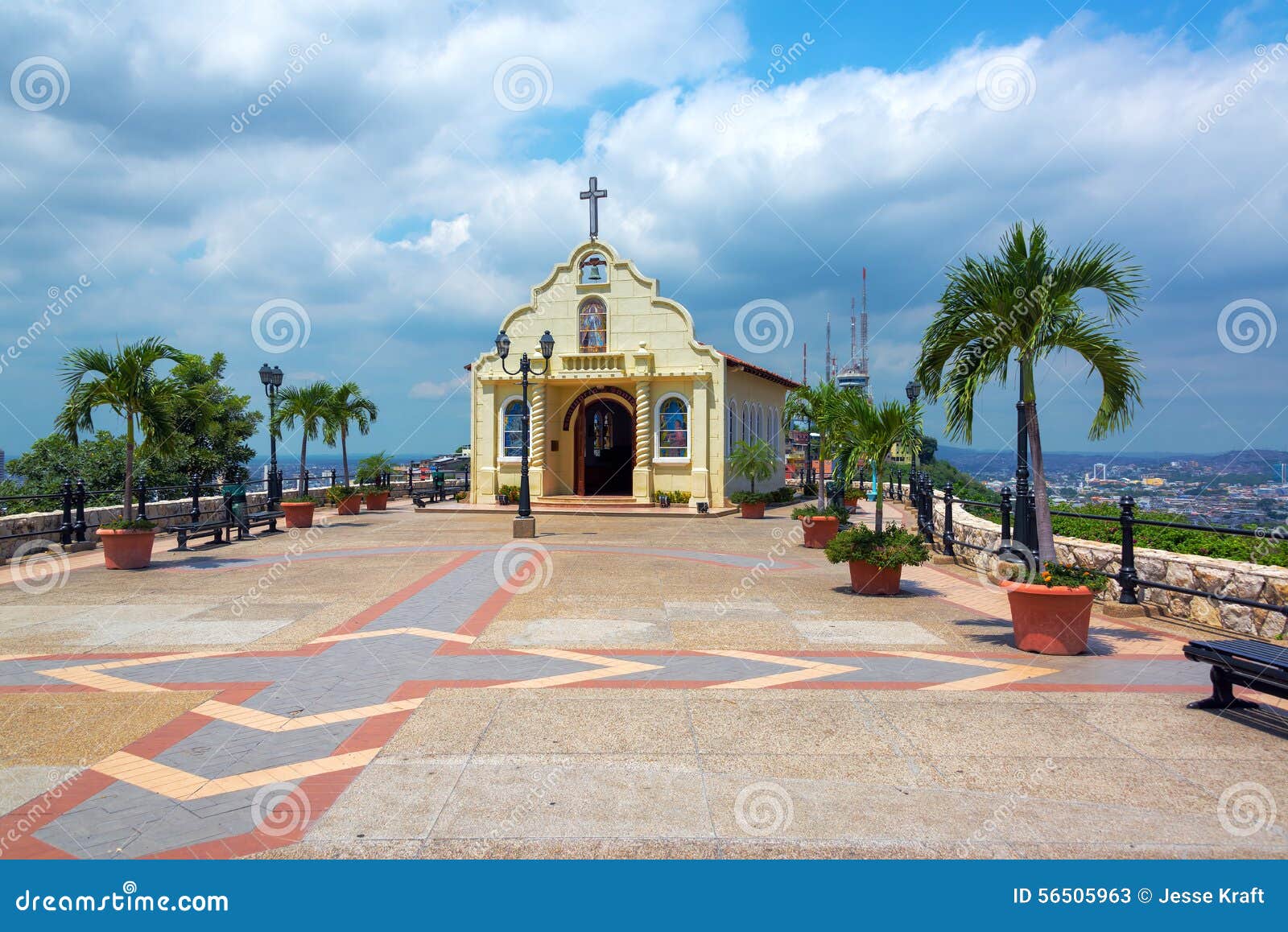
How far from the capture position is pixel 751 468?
25922 mm

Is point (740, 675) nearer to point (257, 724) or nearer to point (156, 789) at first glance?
point (257, 724)

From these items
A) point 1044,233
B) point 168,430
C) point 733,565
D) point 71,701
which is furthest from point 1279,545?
point 168,430

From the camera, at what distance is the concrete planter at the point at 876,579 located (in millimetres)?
11320

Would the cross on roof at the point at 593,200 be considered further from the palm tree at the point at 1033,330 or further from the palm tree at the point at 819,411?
the palm tree at the point at 1033,330

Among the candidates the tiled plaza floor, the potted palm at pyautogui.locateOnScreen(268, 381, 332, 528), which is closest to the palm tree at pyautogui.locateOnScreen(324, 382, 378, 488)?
the potted palm at pyautogui.locateOnScreen(268, 381, 332, 528)

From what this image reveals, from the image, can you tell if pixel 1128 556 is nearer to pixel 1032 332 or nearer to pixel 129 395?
pixel 1032 332

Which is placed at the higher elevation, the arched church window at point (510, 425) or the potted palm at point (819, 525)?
the arched church window at point (510, 425)

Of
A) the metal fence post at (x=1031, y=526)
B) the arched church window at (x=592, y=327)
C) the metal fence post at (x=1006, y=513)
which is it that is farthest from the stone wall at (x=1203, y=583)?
the arched church window at (x=592, y=327)

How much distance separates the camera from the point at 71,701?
624 centimetres

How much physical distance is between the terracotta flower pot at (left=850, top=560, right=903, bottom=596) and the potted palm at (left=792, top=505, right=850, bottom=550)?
574cm

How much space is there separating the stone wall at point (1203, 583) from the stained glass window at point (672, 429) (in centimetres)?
1693

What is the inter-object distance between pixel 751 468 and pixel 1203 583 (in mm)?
17055

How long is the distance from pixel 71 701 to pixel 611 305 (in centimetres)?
2321

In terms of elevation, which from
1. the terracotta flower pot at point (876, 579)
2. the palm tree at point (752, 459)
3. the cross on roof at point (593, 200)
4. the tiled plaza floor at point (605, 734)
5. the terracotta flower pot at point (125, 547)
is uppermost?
the cross on roof at point (593, 200)
